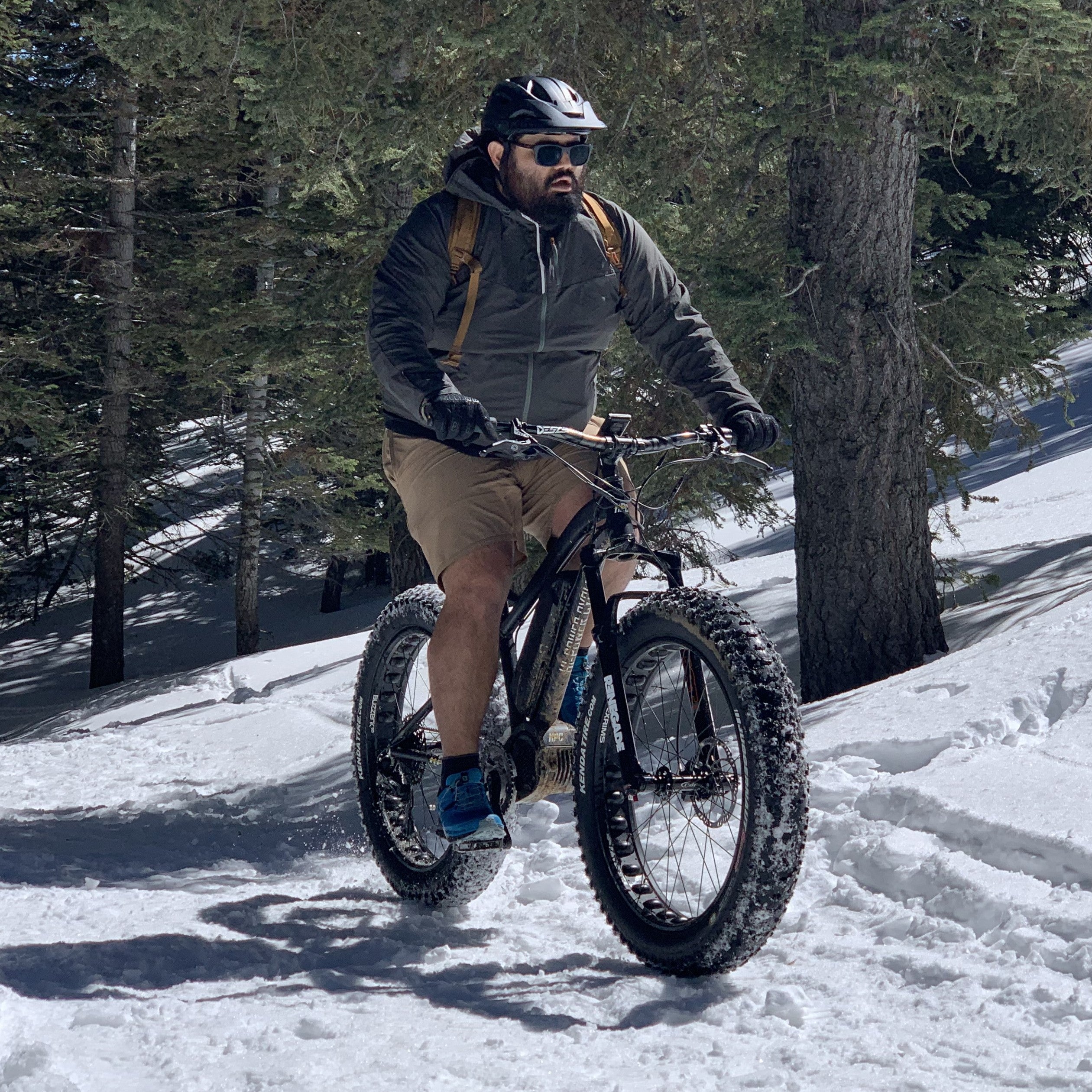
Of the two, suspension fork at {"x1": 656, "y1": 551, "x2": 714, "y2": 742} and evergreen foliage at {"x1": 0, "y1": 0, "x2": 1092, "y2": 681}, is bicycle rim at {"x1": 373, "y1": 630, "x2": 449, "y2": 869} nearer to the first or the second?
suspension fork at {"x1": 656, "y1": 551, "x2": 714, "y2": 742}

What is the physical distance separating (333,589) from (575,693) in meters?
25.3

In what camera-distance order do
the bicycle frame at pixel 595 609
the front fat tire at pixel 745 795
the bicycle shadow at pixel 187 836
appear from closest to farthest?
the front fat tire at pixel 745 795 → the bicycle frame at pixel 595 609 → the bicycle shadow at pixel 187 836

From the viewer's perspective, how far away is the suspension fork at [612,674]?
137 inches

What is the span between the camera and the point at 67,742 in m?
9.46

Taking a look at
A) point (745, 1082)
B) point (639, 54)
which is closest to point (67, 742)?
point (639, 54)

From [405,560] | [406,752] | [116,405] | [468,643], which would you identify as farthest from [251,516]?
[468,643]

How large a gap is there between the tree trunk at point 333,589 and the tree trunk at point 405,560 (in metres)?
14.5

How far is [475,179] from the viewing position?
384cm

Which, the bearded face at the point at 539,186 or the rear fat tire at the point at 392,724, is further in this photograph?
the rear fat tire at the point at 392,724

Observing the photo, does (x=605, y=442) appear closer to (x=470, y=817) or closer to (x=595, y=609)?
(x=595, y=609)

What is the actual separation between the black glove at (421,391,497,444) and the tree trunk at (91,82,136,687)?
1617 centimetres

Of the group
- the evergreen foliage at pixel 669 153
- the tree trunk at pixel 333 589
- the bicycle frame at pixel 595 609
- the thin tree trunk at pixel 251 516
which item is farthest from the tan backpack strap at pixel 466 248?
the tree trunk at pixel 333 589

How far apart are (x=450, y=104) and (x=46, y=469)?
50.2 feet

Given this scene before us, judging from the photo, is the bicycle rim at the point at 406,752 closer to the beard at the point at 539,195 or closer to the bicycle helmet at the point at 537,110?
the beard at the point at 539,195
